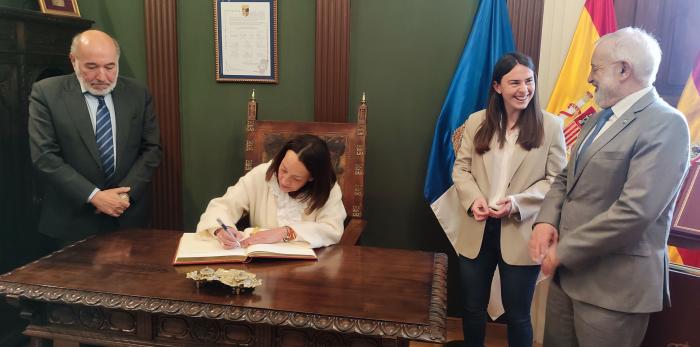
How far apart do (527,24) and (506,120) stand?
839 millimetres

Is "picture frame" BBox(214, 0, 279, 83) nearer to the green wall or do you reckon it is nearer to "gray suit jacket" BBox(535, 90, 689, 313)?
the green wall

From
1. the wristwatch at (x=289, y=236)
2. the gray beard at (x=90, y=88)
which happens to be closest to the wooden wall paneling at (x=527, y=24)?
the wristwatch at (x=289, y=236)

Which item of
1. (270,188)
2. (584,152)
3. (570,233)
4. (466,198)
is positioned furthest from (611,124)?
(270,188)

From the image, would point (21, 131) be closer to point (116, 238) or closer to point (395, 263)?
point (116, 238)

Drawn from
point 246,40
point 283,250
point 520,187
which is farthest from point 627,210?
point 246,40

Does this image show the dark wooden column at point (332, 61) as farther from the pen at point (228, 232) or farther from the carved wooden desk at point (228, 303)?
the carved wooden desk at point (228, 303)

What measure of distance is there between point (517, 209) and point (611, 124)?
60 cm

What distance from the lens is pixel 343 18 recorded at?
3209 millimetres

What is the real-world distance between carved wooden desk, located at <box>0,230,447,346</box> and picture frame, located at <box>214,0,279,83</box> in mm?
1596

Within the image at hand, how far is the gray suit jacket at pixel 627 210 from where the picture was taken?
1.67 metres

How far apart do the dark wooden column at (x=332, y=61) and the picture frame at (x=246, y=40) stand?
10.7 inches

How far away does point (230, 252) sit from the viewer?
2057 millimetres

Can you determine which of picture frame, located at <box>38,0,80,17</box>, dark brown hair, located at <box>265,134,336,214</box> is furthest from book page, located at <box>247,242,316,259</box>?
picture frame, located at <box>38,0,80,17</box>

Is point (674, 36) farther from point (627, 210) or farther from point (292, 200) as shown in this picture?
point (292, 200)
